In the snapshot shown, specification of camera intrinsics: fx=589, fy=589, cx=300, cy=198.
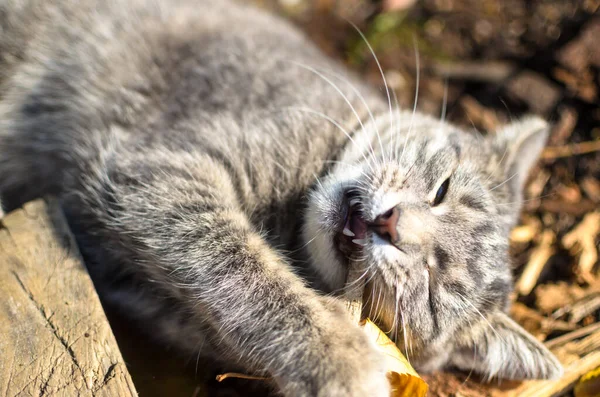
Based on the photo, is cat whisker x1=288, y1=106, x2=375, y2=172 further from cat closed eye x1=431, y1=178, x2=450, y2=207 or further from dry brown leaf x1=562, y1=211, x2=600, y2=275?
dry brown leaf x1=562, y1=211, x2=600, y2=275

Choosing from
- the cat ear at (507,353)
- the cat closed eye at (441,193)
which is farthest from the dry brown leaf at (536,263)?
the cat closed eye at (441,193)

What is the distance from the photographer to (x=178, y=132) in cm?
271

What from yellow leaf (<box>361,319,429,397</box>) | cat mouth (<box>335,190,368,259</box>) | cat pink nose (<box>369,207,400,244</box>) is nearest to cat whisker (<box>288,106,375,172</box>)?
cat mouth (<box>335,190,368,259</box>)

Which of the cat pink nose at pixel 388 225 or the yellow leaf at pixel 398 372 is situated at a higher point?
the cat pink nose at pixel 388 225

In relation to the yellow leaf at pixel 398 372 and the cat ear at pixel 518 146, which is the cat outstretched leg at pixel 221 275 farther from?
the cat ear at pixel 518 146

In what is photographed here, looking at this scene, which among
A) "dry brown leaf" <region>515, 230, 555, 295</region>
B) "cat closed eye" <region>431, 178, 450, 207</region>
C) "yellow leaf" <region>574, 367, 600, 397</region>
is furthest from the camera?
"dry brown leaf" <region>515, 230, 555, 295</region>

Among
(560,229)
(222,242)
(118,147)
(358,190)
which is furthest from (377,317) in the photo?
(560,229)

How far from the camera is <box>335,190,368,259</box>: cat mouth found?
90.4 inches

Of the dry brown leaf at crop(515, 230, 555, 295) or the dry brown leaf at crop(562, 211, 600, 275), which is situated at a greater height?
the dry brown leaf at crop(562, 211, 600, 275)

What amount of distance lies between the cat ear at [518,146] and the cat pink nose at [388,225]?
3.34 feet

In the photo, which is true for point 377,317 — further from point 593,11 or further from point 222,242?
point 593,11

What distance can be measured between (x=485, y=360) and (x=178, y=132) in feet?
5.55

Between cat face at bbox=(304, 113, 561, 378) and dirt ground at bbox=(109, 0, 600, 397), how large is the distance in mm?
294

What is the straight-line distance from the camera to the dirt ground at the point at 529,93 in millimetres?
3053
